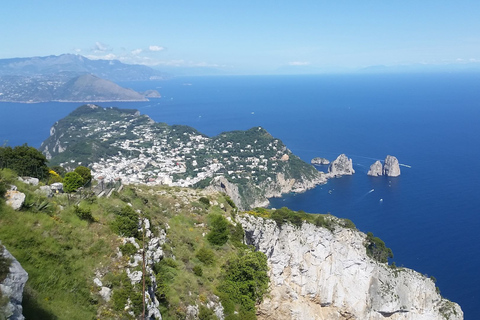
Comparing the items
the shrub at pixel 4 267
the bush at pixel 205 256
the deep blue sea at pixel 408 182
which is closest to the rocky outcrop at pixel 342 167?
the deep blue sea at pixel 408 182

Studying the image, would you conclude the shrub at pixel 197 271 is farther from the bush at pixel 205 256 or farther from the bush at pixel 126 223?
the bush at pixel 126 223

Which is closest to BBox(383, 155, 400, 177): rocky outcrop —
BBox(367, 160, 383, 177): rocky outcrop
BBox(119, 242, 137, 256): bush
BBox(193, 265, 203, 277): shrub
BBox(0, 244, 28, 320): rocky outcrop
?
BBox(367, 160, 383, 177): rocky outcrop

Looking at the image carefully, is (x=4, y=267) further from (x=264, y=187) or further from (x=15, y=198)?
(x=264, y=187)

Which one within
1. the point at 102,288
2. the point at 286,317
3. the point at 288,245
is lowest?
the point at 286,317

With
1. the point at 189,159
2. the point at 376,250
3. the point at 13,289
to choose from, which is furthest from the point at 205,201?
the point at 189,159

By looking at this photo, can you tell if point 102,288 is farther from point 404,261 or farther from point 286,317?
point 404,261

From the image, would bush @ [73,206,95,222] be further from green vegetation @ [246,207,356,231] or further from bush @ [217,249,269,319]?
green vegetation @ [246,207,356,231]

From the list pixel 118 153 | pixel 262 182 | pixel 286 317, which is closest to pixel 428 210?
pixel 262 182
